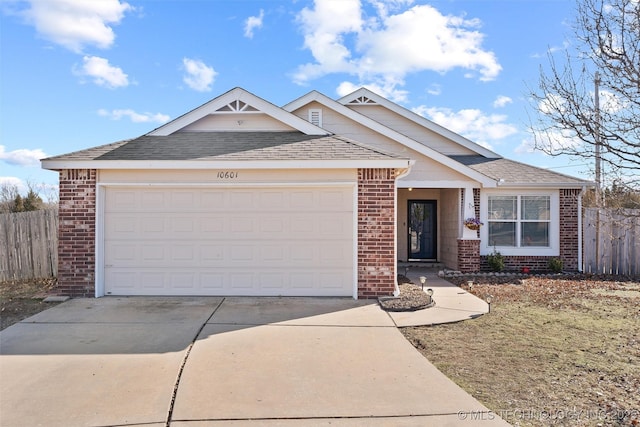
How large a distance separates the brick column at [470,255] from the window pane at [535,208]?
195 cm

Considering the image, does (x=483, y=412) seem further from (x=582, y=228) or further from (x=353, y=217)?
(x=582, y=228)

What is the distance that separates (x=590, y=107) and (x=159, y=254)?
8.02 m

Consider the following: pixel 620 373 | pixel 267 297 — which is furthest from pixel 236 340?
pixel 620 373

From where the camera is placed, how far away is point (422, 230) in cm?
1546

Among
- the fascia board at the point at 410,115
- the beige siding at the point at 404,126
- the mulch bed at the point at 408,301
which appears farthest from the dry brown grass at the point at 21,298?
the beige siding at the point at 404,126

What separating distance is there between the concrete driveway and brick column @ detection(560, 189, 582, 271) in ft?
28.2

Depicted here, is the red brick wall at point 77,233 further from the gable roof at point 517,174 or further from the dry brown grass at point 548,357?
the gable roof at point 517,174

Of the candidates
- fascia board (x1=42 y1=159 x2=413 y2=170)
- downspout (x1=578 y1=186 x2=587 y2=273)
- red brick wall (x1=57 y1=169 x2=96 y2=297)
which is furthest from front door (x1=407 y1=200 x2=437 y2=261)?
red brick wall (x1=57 y1=169 x2=96 y2=297)

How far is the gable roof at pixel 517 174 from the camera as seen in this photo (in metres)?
12.4

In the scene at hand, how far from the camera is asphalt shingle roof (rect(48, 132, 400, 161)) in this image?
28.0 ft

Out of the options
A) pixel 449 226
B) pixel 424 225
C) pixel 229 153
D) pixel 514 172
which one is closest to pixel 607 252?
pixel 514 172

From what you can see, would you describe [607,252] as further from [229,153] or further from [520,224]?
[229,153]

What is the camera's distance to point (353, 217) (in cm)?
854

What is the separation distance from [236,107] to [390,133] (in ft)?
16.2
